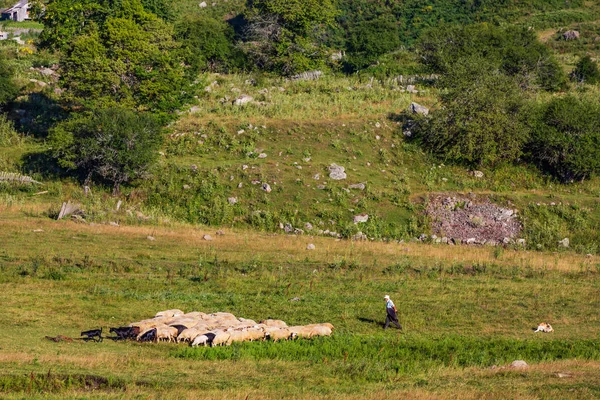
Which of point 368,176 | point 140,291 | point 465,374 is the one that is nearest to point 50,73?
point 368,176

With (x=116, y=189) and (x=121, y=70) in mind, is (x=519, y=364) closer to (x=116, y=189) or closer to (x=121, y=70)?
(x=116, y=189)

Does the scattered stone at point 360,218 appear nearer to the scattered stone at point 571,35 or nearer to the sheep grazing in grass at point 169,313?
the sheep grazing in grass at point 169,313

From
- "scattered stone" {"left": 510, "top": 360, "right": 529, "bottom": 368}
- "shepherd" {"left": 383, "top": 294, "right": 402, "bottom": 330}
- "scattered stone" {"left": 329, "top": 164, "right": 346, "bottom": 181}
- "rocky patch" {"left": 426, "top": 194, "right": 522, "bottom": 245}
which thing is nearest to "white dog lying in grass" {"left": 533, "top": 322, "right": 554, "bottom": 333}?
"shepherd" {"left": 383, "top": 294, "right": 402, "bottom": 330}

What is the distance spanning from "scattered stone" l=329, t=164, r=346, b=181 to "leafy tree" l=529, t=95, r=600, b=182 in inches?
485

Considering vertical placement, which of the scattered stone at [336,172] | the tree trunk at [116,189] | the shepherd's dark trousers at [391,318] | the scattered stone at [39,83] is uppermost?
the shepherd's dark trousers at [391,318]

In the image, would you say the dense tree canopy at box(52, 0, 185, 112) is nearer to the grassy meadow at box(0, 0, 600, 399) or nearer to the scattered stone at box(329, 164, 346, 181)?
the grassy meadow at box(0, 0, 600, 399)

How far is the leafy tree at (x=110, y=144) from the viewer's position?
46.1 metres

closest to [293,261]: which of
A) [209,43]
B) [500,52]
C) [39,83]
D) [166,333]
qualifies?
[166,333]

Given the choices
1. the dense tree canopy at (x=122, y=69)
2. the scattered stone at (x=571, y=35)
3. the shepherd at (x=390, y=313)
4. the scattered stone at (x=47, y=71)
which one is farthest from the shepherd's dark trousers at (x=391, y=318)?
the scattered stone at (x=571, y=35)

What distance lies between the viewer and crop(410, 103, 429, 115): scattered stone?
5531cm

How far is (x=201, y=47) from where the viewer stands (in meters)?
72.2

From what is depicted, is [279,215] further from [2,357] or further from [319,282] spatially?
[2,357]

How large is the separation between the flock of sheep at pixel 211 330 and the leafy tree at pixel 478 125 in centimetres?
2877

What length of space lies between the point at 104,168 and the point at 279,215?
9.57 meters
